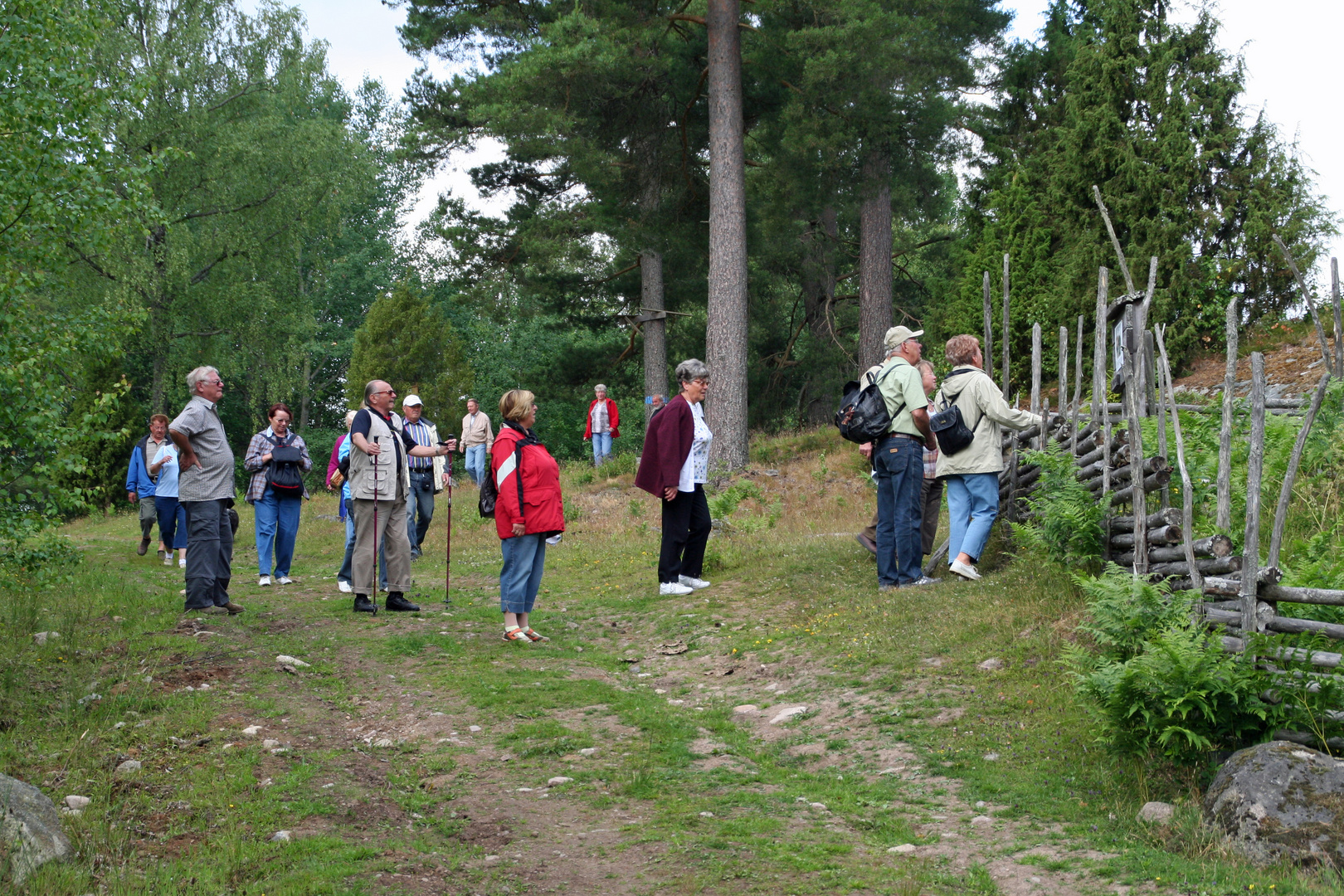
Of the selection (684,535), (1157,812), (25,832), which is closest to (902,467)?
(684,535)

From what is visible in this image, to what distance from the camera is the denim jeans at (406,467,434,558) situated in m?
13.0

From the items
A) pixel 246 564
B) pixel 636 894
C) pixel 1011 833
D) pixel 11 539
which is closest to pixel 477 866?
pixel 636 894

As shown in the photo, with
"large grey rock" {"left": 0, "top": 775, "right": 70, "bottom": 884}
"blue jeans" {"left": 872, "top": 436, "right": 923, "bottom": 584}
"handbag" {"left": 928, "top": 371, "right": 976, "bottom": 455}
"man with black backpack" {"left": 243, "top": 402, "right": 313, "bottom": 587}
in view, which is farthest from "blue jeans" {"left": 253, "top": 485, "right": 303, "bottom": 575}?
"large grey rock" {"left": 0, "top": 775, "right": 70, "bottom": 884}

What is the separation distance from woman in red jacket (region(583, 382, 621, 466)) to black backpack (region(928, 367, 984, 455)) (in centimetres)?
1431

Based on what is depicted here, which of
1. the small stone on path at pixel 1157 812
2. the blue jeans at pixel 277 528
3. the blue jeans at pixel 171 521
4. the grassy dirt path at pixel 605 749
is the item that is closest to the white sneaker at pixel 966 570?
the grassy dirt path at pixel 605 749

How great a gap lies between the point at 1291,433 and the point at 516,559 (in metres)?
5.63

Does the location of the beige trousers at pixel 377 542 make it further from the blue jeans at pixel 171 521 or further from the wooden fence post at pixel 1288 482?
the wooden fence post at pixel 1288 482

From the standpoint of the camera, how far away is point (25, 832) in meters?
3.97

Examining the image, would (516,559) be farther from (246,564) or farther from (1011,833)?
(246,564)

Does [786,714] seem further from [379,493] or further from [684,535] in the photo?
[379,493]

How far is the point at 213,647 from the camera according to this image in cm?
804

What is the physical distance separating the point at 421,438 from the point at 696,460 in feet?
13.9

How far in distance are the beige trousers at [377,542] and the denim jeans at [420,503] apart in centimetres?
274

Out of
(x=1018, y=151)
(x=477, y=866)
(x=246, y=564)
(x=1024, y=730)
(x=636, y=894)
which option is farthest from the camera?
(x=1018, y=151)
